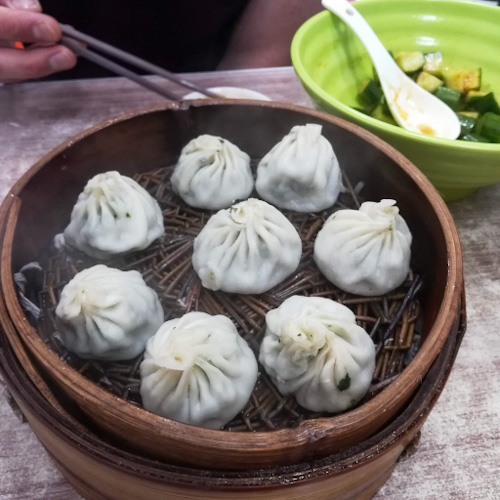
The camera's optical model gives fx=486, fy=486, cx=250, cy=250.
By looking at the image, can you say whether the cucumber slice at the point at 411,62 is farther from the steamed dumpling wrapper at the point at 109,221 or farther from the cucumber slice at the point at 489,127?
the steamed dumpling wrapper at the point at 109,221

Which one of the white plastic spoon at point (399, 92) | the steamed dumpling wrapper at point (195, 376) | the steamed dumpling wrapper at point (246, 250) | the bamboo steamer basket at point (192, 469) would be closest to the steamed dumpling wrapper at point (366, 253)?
the steamed dumpling wrapper at point (246, 250)

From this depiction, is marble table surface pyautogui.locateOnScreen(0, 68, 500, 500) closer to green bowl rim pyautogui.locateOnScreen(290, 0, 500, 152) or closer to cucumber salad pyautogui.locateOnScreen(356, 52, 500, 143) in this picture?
cucumber salad pyautogui.locateOnScreen(356, 52, 500, 143)

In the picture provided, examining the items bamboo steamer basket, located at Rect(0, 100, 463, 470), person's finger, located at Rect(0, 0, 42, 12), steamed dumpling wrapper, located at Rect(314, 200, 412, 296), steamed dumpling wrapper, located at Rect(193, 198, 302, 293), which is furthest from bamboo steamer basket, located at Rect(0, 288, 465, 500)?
person's finger, located at Rect(0, 0, 42, 12)

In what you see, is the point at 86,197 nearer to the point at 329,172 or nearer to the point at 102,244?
the point at 102,244

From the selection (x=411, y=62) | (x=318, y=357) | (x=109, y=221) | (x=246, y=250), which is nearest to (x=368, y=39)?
(x=411, y=62)

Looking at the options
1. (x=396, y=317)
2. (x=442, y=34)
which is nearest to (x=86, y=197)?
(x=396, y=317)
